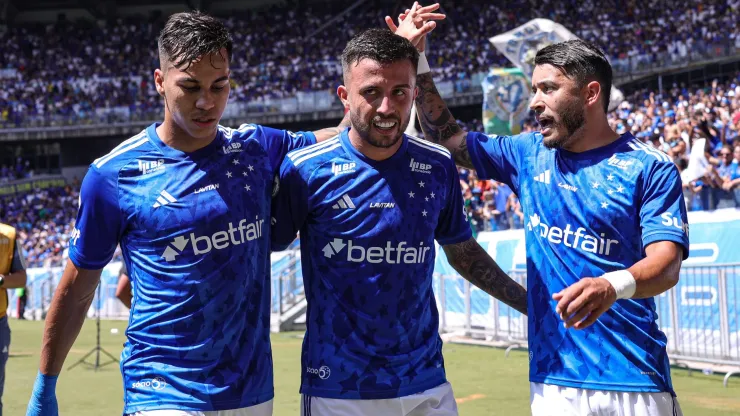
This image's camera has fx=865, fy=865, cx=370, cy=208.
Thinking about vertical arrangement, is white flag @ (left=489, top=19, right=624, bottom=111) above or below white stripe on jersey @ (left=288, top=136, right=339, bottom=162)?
above

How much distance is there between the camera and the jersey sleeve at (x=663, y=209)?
3557mm

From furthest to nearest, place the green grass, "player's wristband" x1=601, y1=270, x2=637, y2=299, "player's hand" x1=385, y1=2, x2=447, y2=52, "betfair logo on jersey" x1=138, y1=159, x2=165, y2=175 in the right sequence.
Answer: the green grass < "player's hand" x1=385, y1=2, x2=447, y2=52 < "betfair logo on jersey" x1=138, y1=159, x2=165, y2=175 < "player's wristband" x1=601, y1=270, x2=637, y2=299

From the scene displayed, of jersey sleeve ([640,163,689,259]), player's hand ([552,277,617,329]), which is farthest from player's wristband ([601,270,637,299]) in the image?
jersey sleeve ([640,163,689,259])

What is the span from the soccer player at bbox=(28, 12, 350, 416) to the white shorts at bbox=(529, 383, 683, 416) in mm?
1253

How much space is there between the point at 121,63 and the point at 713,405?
148 feet

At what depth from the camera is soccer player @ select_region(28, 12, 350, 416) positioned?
348cm

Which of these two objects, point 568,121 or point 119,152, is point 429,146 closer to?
point 568,121

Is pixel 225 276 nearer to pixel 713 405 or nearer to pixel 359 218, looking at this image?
pixel 359 218

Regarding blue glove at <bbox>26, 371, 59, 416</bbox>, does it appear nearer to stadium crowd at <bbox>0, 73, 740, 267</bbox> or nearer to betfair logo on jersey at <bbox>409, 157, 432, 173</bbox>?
betfair logo on jersey at <bbox>409, 157, 432, 173</bbox>

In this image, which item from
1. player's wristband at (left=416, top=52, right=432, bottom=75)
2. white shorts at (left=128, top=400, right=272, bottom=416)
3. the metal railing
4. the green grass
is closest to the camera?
white shorts at (left=128, top=400, right=272, bottom=416)

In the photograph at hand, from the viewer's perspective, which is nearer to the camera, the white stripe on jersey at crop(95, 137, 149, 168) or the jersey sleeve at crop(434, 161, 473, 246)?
the white stripe on jersey at crop(95, 137, 149, 168)

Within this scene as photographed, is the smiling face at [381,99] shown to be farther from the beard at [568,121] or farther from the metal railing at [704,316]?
the metal railing at [704,316]

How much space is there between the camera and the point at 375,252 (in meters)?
3.69

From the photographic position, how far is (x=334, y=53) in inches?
1821
